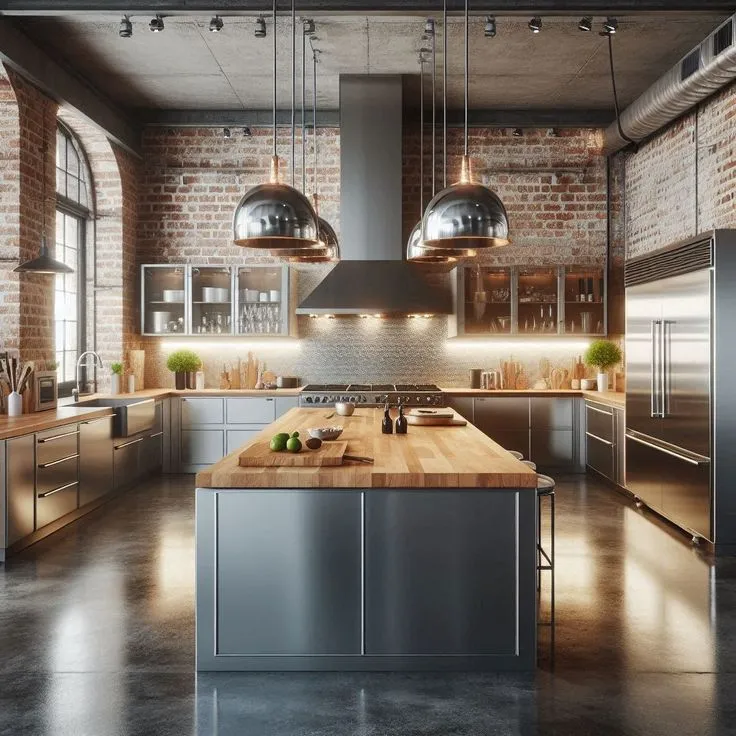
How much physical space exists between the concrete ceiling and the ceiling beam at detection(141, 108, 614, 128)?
0.77 ft

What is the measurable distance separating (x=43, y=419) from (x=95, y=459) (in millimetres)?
927

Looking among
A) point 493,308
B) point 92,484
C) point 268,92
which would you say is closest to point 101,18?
point 268,92

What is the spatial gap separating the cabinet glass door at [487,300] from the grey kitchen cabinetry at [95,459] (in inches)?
160

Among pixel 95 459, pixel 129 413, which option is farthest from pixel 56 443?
pixel 129 413

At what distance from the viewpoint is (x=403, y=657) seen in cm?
336

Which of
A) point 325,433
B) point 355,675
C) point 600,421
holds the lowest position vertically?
point 355,675

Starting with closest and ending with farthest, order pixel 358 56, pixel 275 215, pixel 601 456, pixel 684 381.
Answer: pixel 275 215, pixel 684 381, pixel 358 56, pixel 601 456

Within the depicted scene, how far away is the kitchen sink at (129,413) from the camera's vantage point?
7016mm

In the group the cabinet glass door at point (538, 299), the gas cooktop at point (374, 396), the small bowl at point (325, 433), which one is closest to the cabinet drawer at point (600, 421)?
the cabinet glass door at point (538, 299)

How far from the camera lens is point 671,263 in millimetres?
5777

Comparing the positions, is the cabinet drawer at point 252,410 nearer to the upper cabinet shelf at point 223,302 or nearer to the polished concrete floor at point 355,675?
the upper cabinet shelf at point 223,302

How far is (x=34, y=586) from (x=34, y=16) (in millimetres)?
4281

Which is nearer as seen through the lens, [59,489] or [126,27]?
[126,27]

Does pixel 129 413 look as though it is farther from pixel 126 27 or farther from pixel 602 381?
pixel 602 381
